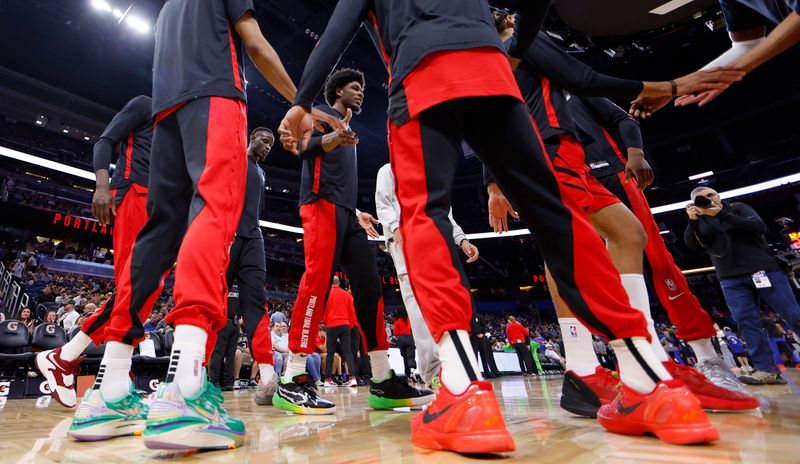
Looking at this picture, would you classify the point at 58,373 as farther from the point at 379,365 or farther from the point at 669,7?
the point at 669,7

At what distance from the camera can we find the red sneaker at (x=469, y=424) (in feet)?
2.65

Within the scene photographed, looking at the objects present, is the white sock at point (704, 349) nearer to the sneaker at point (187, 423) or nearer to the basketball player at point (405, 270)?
the basketball player at point (405, 270)

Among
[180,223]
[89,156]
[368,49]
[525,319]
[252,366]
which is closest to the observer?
[180,223]

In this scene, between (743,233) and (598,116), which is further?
(743,233)

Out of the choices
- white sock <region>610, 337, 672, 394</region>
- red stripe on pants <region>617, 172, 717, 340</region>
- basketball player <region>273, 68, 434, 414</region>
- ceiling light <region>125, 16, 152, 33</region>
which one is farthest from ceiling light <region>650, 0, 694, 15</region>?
ceiling light <region>125, 16, 152, 33</region>

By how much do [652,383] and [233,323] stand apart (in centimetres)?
519

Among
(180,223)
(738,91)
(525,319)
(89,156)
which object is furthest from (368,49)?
(525,319)

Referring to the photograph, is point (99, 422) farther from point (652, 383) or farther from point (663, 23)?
point (663, 23)

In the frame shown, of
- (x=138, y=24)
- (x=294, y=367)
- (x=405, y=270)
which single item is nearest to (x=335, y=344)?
(x=405, y=270)

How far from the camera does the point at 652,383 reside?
936mm

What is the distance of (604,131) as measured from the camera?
2443 millimetres

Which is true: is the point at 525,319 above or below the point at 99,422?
above

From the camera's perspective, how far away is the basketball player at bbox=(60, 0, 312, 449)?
102 centimetres

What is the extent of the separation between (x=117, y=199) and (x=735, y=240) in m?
4.55
